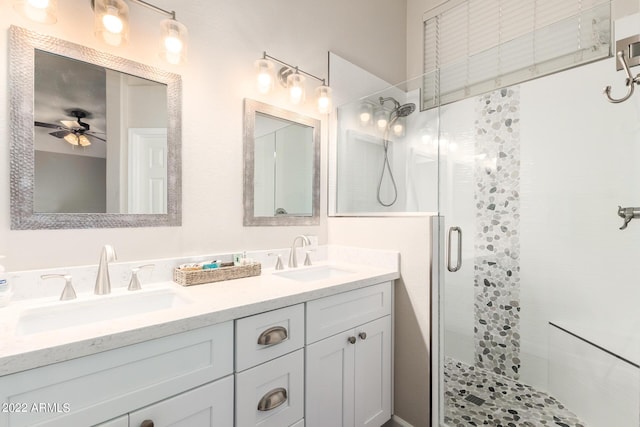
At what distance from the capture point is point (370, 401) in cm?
158

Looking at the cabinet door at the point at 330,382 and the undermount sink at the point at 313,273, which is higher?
the undermount sink at the point at 313,273

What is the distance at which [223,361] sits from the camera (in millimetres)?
1007

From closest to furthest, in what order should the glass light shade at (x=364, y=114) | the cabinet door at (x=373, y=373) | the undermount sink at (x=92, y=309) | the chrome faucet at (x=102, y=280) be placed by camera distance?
1. the undermount sink at (x=92, y=309)
2. the chrome faucet at (x=102, y=280)
3. the cabinet door at (x=373, y=373)
4. the glass light shade at (x=364, y=114)

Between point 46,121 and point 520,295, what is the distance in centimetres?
273

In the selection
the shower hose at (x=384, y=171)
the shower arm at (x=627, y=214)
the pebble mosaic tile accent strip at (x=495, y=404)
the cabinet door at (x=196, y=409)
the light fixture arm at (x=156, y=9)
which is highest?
the light fixture arm at (x=156, y=9)

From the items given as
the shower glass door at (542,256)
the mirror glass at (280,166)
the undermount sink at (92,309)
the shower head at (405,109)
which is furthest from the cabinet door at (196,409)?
the shower head at (405,109)

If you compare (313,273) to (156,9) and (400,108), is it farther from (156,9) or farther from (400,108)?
(156,9)

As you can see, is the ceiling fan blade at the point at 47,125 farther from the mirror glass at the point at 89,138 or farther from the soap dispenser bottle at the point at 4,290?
the soap dispenser bottle at the point at 4,290

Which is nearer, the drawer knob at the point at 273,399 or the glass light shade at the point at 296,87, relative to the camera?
the drawer knob at the point at 273,399

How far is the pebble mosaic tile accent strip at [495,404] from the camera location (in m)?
1.71

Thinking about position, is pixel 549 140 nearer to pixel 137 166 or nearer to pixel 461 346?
pixel 461 346

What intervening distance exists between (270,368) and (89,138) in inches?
45.8

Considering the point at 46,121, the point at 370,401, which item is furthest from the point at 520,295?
the point at 46,121

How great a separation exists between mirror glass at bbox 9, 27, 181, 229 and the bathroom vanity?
0.36 meters
